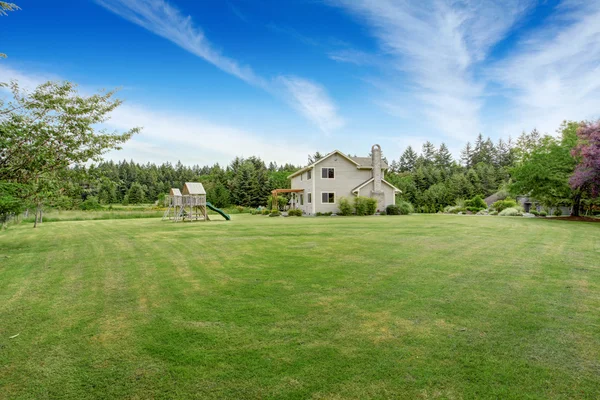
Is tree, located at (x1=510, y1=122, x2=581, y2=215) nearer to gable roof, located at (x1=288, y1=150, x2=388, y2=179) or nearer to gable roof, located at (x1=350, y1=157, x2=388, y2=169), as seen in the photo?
gable roof, located at (x1=350, y1=157, x2=388, y2=169)

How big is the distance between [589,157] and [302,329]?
70.8 ft

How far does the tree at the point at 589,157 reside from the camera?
17.1m

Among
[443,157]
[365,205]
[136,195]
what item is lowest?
[365,205]

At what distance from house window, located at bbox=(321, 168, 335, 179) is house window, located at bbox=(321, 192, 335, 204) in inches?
57.5

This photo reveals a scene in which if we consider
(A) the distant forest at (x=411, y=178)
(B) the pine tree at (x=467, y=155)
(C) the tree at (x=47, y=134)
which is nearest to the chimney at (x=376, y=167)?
(A) the distant forest at (x=411, y=178)

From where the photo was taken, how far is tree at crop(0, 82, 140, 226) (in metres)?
7.69

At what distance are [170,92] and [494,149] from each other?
66.7m

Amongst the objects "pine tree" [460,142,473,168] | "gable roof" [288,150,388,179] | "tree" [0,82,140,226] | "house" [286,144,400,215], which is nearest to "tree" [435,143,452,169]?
"pine tree" [460,142,473,168]

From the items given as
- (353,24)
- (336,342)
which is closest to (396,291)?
(336,342)

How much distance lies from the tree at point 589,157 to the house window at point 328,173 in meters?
16.1

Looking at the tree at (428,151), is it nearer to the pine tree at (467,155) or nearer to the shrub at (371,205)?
the pine tree at (467,155)

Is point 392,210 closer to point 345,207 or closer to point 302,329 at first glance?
point 345,207

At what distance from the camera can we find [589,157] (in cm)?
1748

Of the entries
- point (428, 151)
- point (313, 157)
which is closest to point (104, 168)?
point (313, 157)
